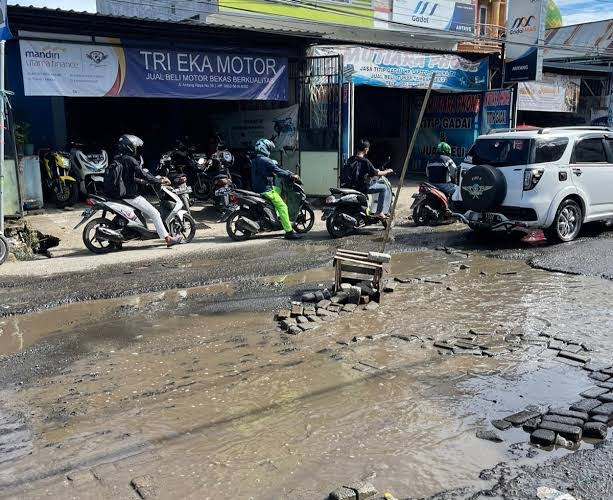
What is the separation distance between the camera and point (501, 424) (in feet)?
13.2

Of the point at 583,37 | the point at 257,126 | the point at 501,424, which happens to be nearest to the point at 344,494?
the point at 501,424

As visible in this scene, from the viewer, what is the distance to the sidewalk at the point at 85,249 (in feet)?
28.4

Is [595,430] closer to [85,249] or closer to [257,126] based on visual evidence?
[85,249]

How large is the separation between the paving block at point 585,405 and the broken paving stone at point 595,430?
232 millimetres

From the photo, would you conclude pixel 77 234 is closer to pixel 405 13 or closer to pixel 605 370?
pixel 605 370

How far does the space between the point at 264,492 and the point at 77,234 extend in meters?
8.68

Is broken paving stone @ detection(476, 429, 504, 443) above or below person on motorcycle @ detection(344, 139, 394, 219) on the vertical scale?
below

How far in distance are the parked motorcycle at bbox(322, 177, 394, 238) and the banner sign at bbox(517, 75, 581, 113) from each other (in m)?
11.6

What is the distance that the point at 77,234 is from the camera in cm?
1088

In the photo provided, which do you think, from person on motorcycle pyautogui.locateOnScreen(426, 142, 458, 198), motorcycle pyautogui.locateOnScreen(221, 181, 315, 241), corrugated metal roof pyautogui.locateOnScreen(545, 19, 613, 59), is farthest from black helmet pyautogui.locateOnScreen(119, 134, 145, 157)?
corrugated metal roof pyautogui.locateOnScreen(545, 19, 613, 59)

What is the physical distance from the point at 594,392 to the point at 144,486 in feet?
10.5

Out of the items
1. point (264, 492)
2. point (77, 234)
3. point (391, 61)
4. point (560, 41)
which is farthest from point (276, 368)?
point (560, 41)

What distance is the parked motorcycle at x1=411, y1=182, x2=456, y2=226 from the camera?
466 inches

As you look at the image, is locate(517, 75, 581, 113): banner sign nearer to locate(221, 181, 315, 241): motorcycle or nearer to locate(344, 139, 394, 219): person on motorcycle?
locate(344, 139, 394, 219): person on motorcycle
